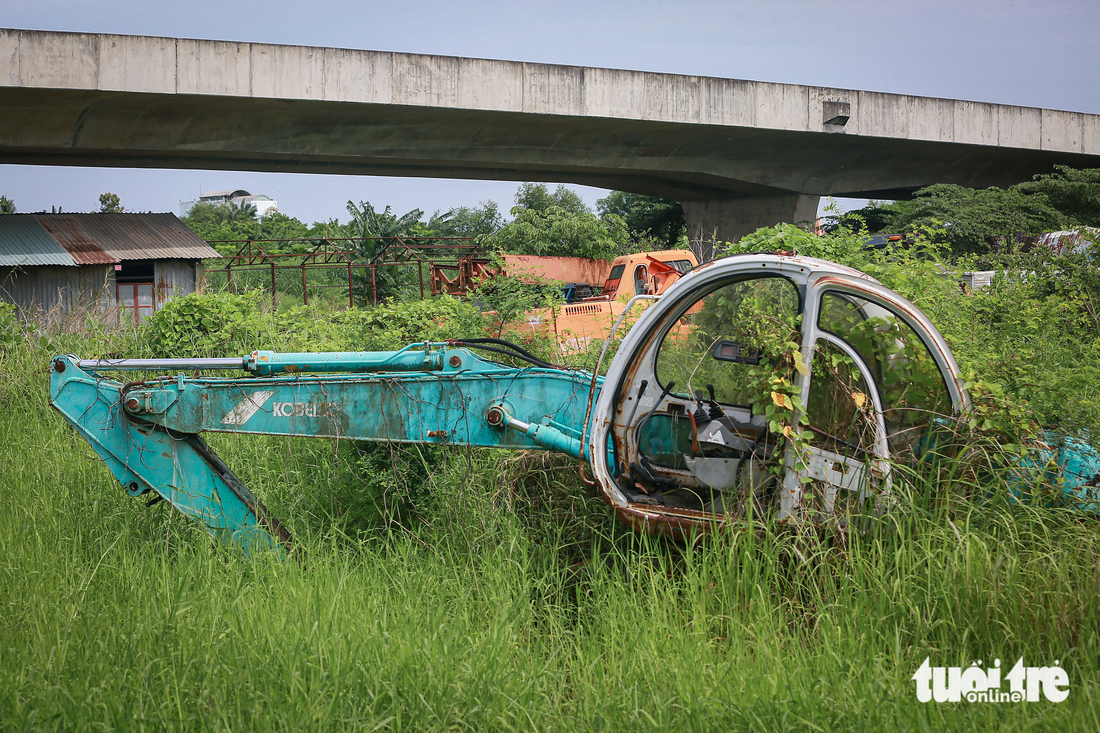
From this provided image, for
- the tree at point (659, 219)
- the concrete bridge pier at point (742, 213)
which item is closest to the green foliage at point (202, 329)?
the concrete bridge pier at point (742, 213)

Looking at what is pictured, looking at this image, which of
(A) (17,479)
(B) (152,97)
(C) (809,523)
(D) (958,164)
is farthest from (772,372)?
(D) (958,164)

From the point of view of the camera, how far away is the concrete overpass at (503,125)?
1605 centimetres

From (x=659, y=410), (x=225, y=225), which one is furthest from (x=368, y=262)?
(x=659, y=410)

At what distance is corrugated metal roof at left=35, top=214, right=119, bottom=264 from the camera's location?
18.8 metres

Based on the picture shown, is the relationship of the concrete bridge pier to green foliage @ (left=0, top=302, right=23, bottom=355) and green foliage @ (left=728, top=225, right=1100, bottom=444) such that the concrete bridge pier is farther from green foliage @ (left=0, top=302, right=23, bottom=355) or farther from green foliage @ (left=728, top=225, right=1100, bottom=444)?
green foliage @ (left=0, top=302, right=23, bottom=355)

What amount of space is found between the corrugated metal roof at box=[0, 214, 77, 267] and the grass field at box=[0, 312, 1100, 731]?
53.8 feet

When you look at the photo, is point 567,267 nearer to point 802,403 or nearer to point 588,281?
point 588,281

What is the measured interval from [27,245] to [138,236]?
287 centimetres

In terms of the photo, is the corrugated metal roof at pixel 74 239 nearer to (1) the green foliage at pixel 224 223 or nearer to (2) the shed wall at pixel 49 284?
(2) the shed wall at pixel 49 284

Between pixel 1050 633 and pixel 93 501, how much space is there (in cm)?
550

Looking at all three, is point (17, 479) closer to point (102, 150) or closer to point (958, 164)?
point (102, 150)

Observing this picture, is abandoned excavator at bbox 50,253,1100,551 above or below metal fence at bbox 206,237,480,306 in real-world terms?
below

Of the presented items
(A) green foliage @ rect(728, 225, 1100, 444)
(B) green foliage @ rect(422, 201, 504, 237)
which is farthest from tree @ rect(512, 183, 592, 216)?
(A) green foliage @ rect(728, 225, 1100, 444)

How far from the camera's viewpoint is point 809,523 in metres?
3.48
